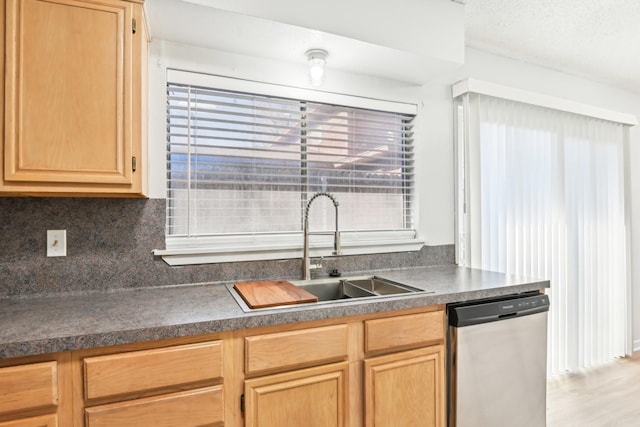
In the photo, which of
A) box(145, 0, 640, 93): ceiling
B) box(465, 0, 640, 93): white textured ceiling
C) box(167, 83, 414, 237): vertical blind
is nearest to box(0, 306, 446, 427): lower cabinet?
box(167, 83, 414, 237): vertical blind

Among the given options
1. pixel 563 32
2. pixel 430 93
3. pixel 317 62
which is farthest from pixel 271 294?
pixel 563 32

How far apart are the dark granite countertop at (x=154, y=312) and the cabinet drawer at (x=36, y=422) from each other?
0.20 meters

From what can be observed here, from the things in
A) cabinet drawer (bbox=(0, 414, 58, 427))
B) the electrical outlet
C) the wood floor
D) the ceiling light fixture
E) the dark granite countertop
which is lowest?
the wood floor

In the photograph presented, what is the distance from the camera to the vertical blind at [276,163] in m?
1.86

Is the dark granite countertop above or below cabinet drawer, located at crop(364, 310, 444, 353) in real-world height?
above

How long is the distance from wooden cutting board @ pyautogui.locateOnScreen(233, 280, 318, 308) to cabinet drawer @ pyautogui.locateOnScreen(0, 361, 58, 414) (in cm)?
64

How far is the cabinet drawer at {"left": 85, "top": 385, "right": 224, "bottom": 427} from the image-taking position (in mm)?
1103

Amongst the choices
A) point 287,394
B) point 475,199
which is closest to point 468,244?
point 475,199

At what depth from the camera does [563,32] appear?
94.5 inches

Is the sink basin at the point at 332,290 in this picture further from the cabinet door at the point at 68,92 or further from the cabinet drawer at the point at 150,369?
the cabinet door at the point at 68,92

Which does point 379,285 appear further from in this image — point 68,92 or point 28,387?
point 68,92

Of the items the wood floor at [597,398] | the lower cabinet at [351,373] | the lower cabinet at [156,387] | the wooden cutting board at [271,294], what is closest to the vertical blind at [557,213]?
the wood floor at [597,398]

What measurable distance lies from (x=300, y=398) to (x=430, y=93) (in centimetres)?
209

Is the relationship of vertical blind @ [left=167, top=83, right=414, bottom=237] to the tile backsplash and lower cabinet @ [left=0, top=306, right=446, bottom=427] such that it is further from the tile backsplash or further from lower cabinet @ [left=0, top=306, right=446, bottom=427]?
lower cabinet @ [left=0, top=306, right=446, bottom=427]
